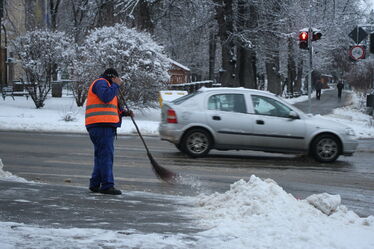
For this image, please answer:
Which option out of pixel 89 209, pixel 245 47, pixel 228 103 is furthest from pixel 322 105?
pixel 89 209

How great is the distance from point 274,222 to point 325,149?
7.75m

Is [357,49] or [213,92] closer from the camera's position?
[213,92]

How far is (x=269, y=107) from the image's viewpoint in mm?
13648

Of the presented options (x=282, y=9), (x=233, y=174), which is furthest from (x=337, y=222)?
(x=282, y=9)

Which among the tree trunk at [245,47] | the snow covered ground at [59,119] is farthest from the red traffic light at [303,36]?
the tree trunk at [245,47]

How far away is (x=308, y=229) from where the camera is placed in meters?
5.94

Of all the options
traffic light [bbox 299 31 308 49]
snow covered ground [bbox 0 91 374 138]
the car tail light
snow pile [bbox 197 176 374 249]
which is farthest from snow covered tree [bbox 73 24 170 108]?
snow pile [bbox 197 176 374 249]

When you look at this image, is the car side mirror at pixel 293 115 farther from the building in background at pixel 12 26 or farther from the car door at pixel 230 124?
the building in background at pixel 12 26

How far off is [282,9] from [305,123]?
18.4m

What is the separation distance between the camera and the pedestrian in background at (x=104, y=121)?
785cm

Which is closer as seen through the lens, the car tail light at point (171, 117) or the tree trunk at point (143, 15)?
the car tail light at point (171, 117)

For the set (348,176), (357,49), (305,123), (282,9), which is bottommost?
(348,176)

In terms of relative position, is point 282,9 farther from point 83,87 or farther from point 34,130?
point 34,130

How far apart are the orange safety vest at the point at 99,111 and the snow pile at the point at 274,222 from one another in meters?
1.62
